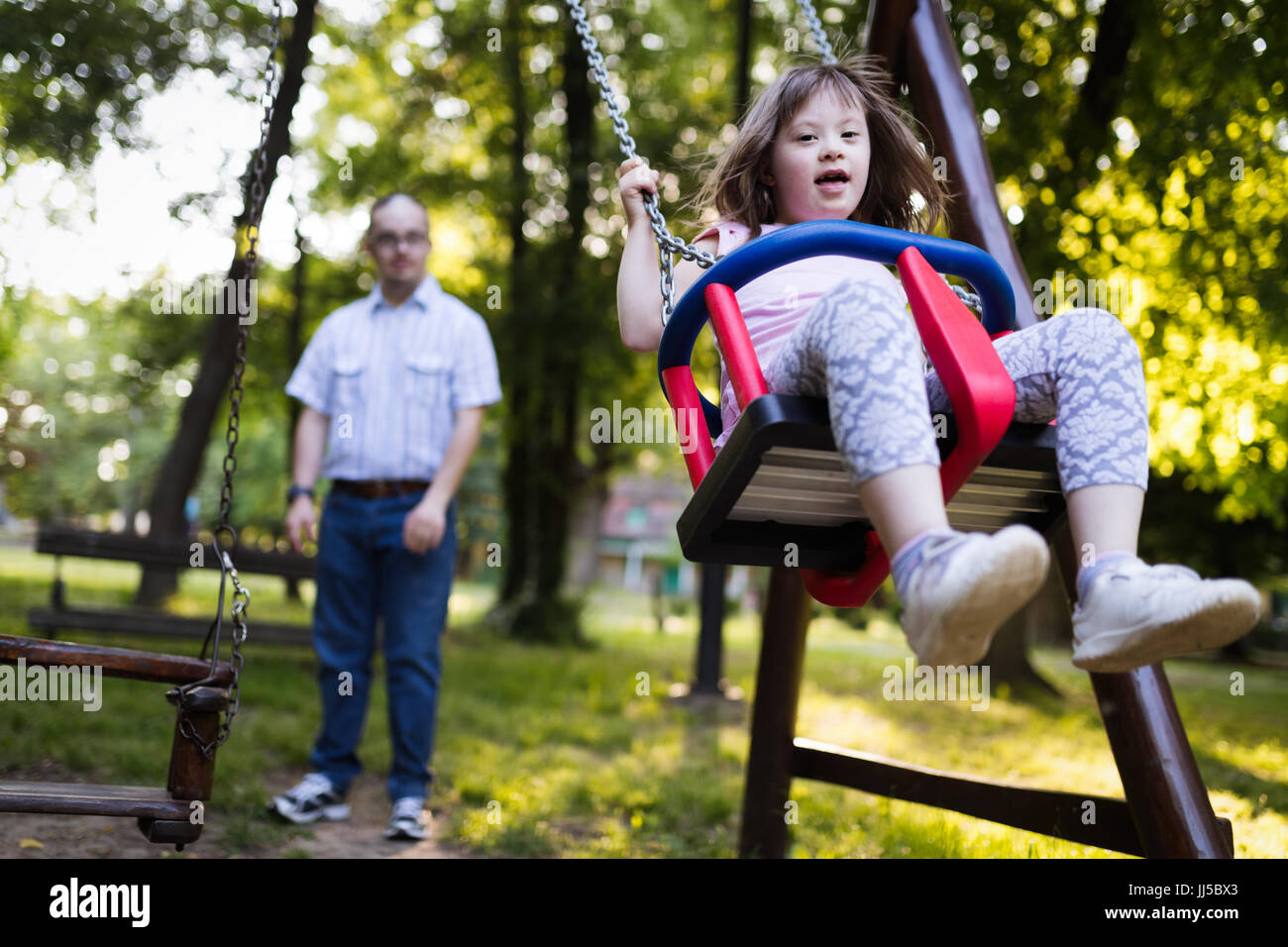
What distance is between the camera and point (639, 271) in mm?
2186

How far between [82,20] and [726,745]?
6.18 metres

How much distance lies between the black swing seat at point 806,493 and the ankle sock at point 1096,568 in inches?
8.4

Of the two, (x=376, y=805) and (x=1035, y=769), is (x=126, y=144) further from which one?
(x=1035, y=769)

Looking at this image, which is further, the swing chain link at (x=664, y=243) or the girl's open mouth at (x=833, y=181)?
the girl's open mouth at (x=833, y=181)

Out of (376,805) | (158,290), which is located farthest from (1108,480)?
(158,290)

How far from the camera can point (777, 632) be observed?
11.1ft

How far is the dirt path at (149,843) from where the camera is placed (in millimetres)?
3021

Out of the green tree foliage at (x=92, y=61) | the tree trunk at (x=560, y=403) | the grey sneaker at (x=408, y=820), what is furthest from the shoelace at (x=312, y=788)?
the tree trunk at (x=560, y=403)

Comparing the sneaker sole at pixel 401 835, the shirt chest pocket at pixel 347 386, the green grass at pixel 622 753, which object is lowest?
the green grass at pixel 622 753

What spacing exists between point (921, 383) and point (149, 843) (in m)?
2.82

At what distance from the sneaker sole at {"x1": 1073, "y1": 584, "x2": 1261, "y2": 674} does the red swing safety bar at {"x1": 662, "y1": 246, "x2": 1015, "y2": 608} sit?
311mm

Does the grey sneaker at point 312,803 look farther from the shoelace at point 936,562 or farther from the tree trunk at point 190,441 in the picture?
the tree trunk at point 190,441

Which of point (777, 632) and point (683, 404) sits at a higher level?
point (683, 404)

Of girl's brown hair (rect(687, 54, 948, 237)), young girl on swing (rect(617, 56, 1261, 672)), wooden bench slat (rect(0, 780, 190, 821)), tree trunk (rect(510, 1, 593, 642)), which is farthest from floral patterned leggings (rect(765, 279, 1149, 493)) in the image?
tree trunk (rect(510, 1, 593, 642))
